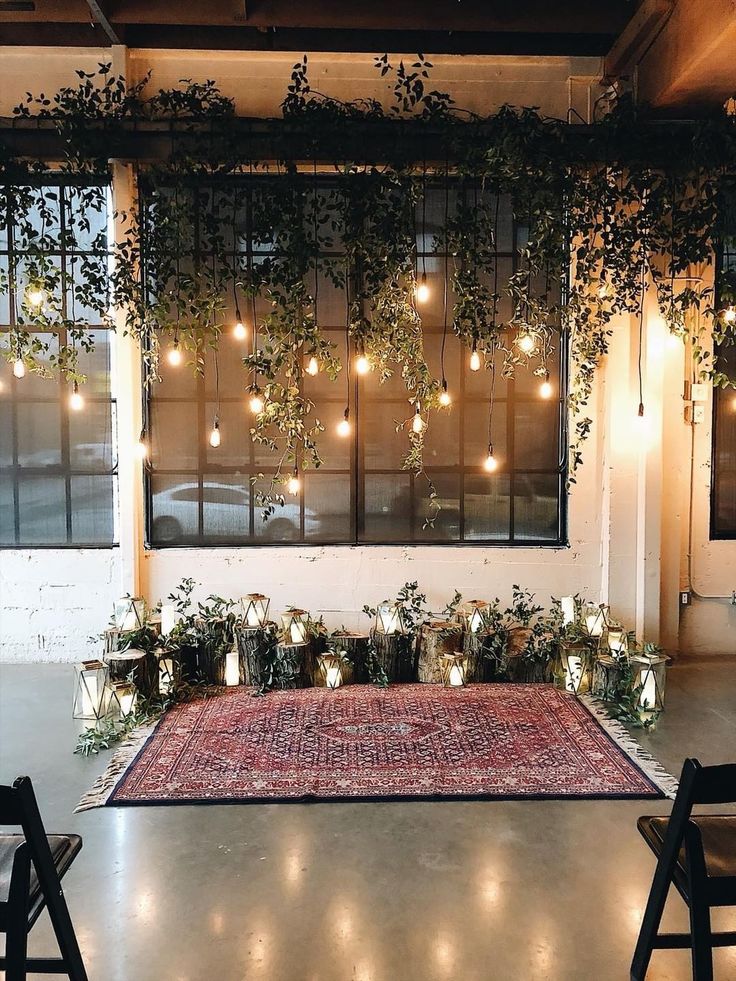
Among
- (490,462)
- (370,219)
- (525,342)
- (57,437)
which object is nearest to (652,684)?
(490,462)

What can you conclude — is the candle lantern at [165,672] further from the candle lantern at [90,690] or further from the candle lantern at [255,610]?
the candle lantern at [255,610]

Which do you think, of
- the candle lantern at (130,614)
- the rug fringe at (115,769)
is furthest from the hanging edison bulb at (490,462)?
the rug fringe at (115,769)

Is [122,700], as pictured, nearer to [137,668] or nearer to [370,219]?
[137,668]

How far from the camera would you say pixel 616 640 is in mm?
5023

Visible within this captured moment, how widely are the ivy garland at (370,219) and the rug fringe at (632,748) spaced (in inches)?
65.1

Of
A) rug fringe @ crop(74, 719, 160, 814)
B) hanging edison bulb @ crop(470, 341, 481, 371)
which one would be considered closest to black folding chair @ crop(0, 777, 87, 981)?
rug fringe @ crop(74, 719, 160, 814)

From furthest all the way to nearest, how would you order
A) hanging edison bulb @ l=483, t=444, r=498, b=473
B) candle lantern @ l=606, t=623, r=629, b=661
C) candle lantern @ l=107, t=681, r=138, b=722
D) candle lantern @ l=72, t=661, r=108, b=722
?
hanging edison bulb @ l=483, t=444, r=498, b=473 < candle lantern @ l=606, t=623, r=629, b=661 < candle lantern @ l=107, t=681, r=138, b=722 < candle lantern @ l=72, t=661, r=108, b=722

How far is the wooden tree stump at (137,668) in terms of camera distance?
15.0 feet

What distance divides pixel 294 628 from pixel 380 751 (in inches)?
53.6

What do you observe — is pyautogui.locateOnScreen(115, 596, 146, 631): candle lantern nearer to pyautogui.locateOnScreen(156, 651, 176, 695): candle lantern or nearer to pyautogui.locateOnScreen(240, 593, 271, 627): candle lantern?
pyautogui.locateOnScreen(156, 651, 176, 695): candle lantern

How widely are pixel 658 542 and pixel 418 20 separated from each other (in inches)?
150

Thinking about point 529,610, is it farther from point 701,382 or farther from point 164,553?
point 164,553

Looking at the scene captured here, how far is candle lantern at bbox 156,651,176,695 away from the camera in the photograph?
15.6ft

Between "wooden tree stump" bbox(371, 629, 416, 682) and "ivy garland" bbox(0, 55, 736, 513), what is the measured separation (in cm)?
131
